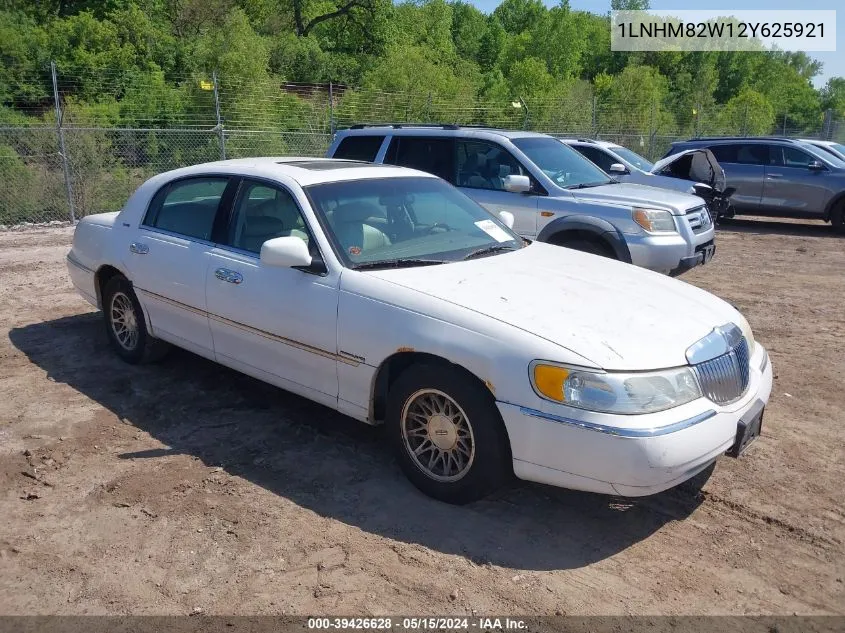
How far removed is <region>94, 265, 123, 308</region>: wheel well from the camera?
6032 millimetres

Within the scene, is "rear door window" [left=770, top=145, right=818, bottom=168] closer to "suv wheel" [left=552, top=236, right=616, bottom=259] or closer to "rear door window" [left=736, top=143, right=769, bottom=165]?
"rear door window" [left=736, top=143, right=769, bottom=165]

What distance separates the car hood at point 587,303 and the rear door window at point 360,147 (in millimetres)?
4743

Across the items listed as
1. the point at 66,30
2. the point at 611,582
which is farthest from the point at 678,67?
the point at 611,582

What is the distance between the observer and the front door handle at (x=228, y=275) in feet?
15.6

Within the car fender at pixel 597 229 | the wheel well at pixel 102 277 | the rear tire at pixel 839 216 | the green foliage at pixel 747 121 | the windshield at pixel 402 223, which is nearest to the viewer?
the windshield at pixel 402 223

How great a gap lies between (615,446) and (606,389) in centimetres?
25

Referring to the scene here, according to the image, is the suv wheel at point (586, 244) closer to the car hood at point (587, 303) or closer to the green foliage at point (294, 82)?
the car hood at point (587, 303)

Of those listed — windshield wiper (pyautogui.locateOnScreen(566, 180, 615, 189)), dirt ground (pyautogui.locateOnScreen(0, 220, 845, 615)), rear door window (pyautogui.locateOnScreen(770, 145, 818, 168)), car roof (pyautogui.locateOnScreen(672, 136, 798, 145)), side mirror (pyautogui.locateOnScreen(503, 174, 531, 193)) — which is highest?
car roof (pyautogui.locateOnScreen(672, 136, 798, 145))

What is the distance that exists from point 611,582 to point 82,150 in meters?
14.3

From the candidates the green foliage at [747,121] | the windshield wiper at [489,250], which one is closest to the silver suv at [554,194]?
the windshield wiper at [489,250]

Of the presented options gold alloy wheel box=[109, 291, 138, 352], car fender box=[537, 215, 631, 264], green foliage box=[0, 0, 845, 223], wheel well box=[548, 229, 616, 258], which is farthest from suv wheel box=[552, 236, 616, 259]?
green foliage box=[0, 0, 845, 223]

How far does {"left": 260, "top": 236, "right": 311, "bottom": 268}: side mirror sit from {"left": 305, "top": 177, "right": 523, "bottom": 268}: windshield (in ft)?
0.74

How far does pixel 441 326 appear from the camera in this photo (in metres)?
3.75

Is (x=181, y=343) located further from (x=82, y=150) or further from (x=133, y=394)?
(x=82, y=150)
